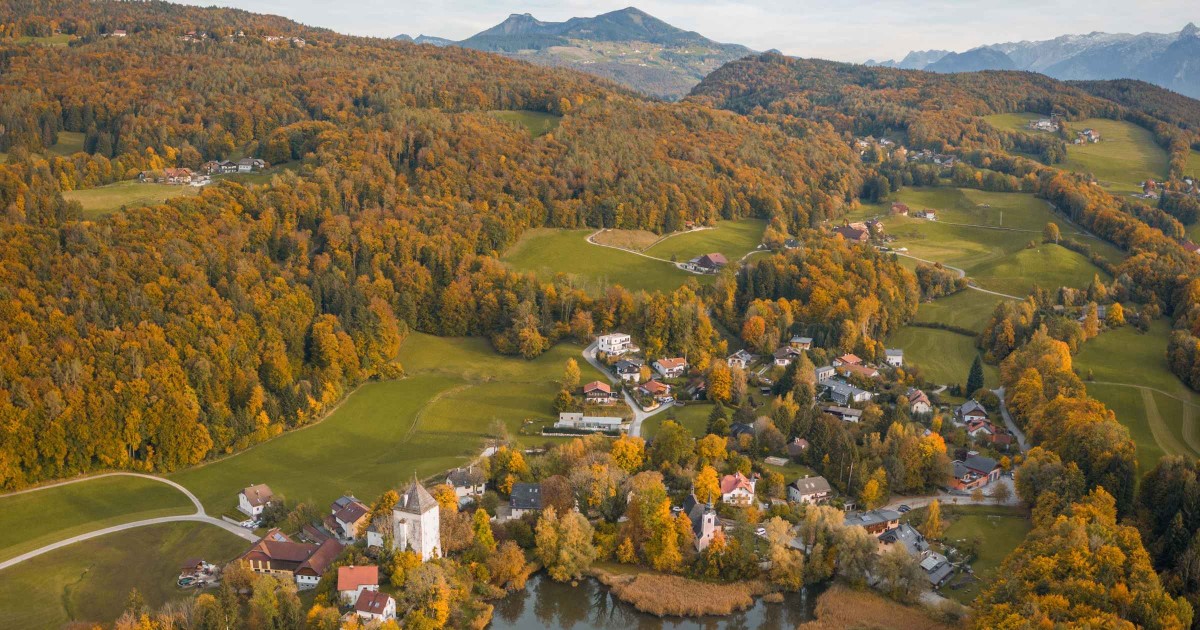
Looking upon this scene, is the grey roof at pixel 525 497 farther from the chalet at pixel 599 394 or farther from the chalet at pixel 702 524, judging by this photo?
the chalet at pixel 599 394

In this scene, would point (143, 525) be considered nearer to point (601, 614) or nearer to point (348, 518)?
point (348, 518)

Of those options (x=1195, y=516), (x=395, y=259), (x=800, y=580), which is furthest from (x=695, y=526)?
(x=395, y=259)

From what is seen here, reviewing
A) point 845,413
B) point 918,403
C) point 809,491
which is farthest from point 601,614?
point 918,403

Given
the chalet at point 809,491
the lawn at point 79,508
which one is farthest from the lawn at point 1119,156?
the lawn at point 79,508

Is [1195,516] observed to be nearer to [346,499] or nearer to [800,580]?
[800,580]

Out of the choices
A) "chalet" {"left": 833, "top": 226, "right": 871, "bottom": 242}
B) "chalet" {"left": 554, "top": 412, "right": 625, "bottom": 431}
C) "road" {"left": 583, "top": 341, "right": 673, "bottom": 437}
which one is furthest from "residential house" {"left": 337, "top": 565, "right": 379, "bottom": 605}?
"chalet" {"left": 833, "top": 226, "right": 871, "bottom": 242}
